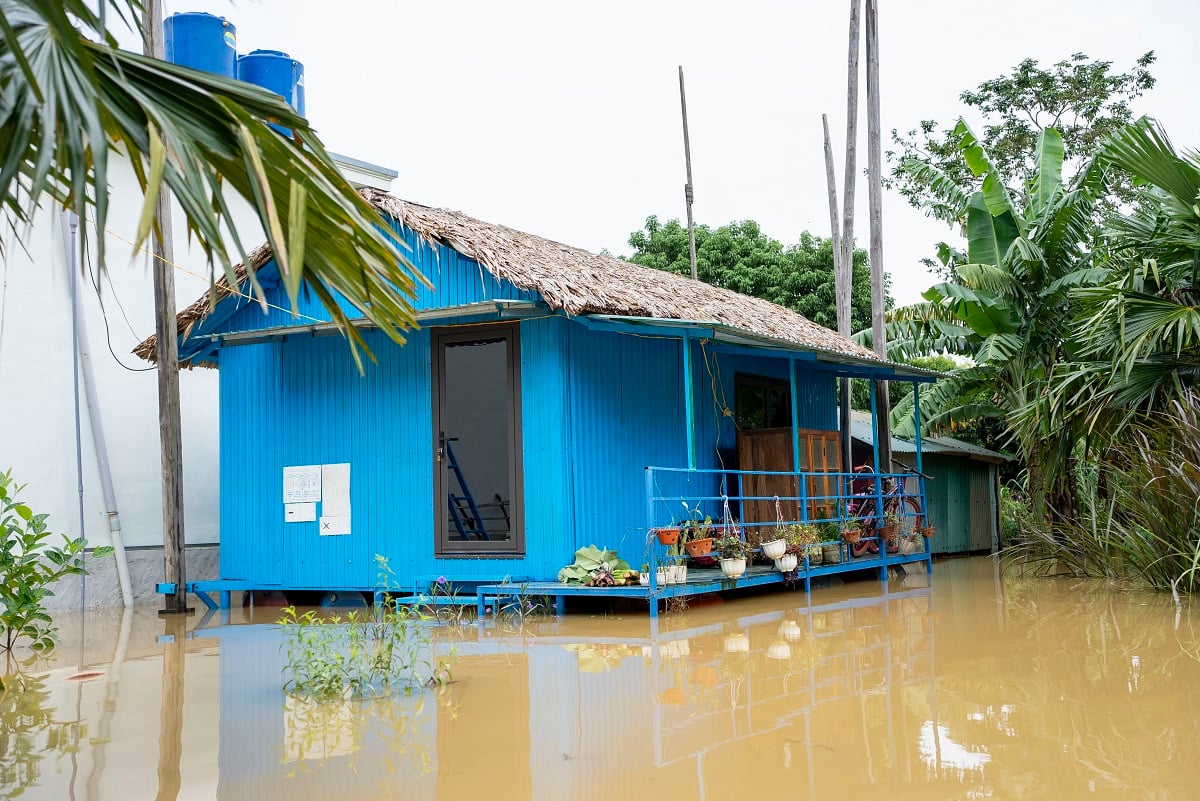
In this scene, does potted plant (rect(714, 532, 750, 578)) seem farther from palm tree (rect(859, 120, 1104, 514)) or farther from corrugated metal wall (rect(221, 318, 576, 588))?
palm tree (rect(859, 120, 1104, 514))

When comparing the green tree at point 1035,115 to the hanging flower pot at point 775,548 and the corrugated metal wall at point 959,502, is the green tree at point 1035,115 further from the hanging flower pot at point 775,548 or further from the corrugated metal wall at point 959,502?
the hanging flower pot at point 775,548

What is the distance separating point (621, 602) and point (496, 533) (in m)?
3.04

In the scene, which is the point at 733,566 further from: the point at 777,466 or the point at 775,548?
the point at 777,466

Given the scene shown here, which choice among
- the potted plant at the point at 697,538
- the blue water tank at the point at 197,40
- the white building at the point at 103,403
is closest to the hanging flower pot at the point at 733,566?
the potted plant at the point at 697,538

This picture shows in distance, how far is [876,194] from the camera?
1570cm

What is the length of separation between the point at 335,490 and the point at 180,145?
28.3 feet

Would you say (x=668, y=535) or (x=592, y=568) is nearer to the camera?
(x=668, y=535)

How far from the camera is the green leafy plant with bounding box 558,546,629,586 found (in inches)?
384

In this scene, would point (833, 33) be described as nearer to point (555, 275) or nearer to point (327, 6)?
point (327, 6)

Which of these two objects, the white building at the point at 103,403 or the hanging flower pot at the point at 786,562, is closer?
the hanging flower pot at the point at 786,562

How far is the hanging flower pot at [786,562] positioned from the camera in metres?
11.0

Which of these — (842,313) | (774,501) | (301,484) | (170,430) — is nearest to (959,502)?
(842,313)

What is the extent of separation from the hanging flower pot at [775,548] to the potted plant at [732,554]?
0.52 metres

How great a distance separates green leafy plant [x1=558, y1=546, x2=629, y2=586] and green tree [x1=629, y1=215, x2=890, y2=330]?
46.2ft
